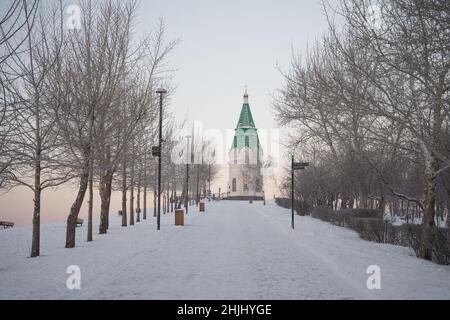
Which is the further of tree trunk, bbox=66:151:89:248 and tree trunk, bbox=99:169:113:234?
tree trunk, bbox=99:169:113:234

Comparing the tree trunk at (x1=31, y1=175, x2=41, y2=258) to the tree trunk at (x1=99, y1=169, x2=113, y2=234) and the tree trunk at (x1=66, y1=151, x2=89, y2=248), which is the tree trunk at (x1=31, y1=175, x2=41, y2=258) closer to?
the tree trunk at (x1=66, y1=151, x2=89, y2=248)

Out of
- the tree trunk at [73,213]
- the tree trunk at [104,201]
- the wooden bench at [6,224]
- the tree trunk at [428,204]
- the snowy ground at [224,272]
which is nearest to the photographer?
the snowy ground at [224,272]

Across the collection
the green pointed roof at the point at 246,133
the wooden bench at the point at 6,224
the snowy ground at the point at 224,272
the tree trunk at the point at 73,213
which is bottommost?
the wooden bench at the point at 6,224

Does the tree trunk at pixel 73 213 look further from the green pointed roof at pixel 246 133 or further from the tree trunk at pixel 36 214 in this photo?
the green pointed roof at pixel 246 133

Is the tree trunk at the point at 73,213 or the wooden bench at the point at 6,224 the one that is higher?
the tree trunk at the point at 73,213

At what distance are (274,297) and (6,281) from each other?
5.50 metres

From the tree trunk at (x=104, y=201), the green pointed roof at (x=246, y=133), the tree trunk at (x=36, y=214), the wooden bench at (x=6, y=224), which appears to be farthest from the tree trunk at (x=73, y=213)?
the green pointed roof at (x=246, y=133)

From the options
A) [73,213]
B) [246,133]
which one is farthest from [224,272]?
[246,133]

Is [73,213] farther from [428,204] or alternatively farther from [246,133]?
[246,133]

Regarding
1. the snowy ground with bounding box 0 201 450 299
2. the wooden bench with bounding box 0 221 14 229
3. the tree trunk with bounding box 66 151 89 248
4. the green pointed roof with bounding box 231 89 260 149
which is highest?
the green pointed roof with bounding box 231 89 260 149

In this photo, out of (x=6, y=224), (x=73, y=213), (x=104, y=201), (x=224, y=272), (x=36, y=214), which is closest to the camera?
(x=224, y=272)

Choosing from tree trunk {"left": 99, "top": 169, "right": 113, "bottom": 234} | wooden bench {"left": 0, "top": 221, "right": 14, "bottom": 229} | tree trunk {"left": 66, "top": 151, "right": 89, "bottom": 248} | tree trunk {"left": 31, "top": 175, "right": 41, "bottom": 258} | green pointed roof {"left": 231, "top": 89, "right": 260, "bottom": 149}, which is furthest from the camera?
green pointed roof {"left": 231, "top": 89, "right": 260, "bottom": 149}

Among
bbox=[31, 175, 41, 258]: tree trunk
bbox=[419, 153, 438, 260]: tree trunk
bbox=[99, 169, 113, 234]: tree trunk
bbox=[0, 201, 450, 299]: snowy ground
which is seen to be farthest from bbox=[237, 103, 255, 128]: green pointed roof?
bbox=[31, 175, 41, 258]: tree trunk
